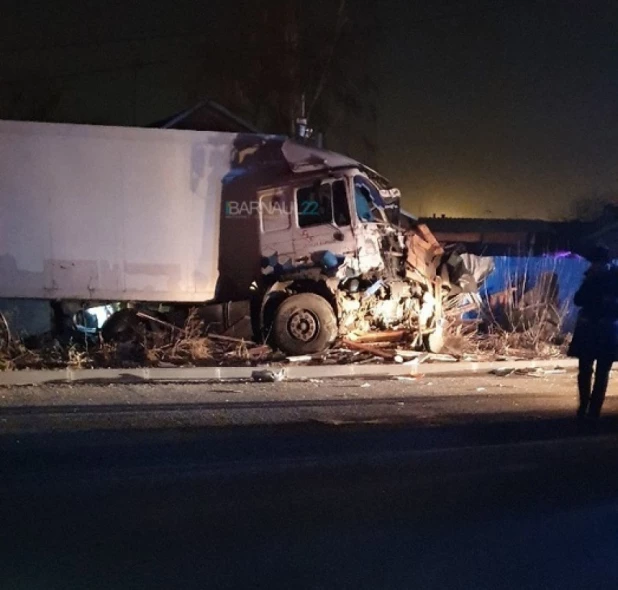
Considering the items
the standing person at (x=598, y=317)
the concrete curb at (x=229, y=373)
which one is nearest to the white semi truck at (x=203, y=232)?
the concrete curb at (x=229, y=373)

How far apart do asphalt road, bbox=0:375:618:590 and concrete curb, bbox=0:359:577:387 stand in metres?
2.21

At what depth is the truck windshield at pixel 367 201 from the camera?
1470 cm

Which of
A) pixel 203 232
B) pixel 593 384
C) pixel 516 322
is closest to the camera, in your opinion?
pixel 593 384

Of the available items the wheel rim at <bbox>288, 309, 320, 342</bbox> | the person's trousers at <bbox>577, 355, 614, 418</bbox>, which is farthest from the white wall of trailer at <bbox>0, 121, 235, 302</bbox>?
the person's trousers at <bbox>577, 355, 614, 418</bbox>

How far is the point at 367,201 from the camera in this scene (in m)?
14.9

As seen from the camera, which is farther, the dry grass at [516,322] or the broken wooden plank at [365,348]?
the dry grass at [516,322]

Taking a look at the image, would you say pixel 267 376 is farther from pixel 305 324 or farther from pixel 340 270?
pixel 340 270

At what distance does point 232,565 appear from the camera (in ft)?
16.1

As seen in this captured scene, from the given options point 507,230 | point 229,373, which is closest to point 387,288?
point 229,373

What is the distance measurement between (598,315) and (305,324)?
257 inches

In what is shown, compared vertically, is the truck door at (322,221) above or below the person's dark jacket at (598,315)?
above

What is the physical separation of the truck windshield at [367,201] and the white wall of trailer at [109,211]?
7.44 ft

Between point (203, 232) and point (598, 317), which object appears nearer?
point (598, 317)

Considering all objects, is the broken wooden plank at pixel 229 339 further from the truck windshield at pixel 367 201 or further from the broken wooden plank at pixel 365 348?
the truck windshield at pixel 367 201
